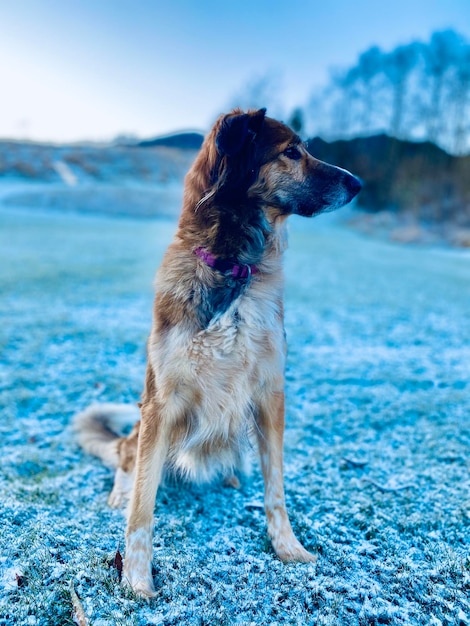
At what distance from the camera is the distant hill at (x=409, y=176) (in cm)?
2512

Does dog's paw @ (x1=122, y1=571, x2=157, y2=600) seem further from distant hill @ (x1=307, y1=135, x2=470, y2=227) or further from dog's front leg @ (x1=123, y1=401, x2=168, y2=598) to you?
distant hill @ (x1=307, y1=135, x2=470, y2=227)

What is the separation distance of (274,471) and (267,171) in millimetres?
1483

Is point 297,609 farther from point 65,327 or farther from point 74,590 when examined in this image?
point 65,327

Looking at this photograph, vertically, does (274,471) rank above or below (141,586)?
above

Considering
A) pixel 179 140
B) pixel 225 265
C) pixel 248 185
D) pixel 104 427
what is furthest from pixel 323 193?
pixel 104 427

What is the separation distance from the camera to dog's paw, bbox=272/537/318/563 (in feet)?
6.55

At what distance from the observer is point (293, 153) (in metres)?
2.44

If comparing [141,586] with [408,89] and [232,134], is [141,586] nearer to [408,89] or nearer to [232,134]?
[232,134]

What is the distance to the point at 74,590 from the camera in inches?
64.4

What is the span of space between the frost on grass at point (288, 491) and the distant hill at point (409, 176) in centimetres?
1868

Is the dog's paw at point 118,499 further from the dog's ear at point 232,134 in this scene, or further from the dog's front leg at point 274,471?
the dog's ear at point 232,134

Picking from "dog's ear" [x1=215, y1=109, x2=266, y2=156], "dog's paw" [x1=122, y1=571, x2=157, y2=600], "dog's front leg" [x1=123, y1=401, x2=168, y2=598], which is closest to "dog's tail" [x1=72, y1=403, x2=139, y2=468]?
"dog's front leg" [x1=123, y1=401, x2=168, y2=598]

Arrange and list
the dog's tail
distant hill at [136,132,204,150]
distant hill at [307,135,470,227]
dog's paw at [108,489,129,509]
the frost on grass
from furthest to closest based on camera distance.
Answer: distant hill at [307,135,470,227] → distant hill at [136,132,204,150] → the dog's tail → dog's paw at [108,489,129,509] → the frost on grass

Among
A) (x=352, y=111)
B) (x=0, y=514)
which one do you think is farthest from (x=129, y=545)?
Result: (x=352, y=111)
